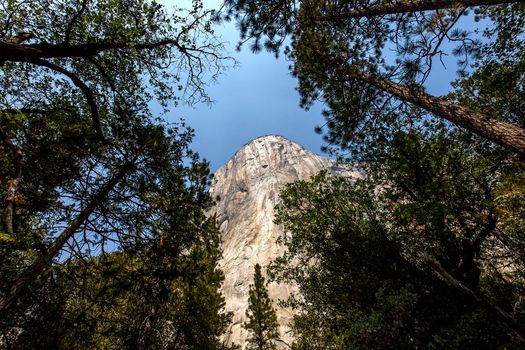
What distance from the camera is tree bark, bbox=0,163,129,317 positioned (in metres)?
5.09

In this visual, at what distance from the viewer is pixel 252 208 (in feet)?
230

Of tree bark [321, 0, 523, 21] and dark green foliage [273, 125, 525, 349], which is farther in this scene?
dark green foliage [273, 125, 525, 349]

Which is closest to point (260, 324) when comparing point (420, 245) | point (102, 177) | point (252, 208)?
point (420, 245)

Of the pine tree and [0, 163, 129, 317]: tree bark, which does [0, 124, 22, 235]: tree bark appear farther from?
the pine tree

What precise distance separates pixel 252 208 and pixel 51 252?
64.4 m

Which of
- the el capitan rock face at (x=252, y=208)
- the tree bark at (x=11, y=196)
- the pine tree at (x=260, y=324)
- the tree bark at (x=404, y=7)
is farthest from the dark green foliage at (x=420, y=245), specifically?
the el capitan rock face at (x=252, y=208)

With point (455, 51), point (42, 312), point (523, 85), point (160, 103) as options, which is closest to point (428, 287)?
point (523, 85)

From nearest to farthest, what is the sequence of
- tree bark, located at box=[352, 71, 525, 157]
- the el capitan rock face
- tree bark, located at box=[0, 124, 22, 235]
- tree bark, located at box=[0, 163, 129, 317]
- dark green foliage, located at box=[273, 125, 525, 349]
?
tree bark, located at box=[0, 124, 22, 235] < tree bark, located at box=[352, 71, 525, 157] < tree bark, located at box=[0, 163, 129, 317] < dark green foliage, located at box=[273, 125, 525, 349] < the el capitan rock face

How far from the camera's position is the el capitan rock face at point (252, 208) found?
5072 centimetres

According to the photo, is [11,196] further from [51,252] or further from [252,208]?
[252,208]

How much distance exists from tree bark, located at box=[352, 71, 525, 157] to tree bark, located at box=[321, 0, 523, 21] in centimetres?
141

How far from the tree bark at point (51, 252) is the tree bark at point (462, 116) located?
6.57 meters

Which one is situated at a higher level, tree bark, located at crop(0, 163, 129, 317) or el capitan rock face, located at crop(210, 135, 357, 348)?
el capitan rock face, located at crop(210, 135, 357, 348)

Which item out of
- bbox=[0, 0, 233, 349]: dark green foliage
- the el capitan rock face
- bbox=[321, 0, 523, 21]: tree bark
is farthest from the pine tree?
bbox=[321, 0, 523, 21]: tree bark
